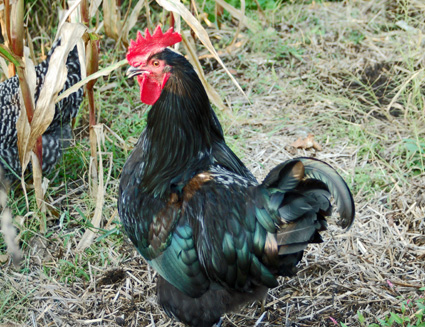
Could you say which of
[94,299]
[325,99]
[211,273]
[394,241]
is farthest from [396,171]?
[94,299]

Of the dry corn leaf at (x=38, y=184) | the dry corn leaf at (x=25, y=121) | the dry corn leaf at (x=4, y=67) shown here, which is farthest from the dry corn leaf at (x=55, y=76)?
the dry corn leaf at (x=4, y=67)

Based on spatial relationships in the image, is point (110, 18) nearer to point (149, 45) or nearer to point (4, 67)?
point (4, 67)

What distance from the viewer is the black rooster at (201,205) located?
7.68ft

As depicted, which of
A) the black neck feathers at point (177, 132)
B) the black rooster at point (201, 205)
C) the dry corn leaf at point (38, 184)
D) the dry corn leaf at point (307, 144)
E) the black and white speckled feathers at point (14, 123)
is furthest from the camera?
the dry corn leaf at point (307, 144)

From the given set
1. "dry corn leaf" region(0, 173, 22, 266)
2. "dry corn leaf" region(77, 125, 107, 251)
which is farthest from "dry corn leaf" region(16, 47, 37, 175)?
"dry corn leaf" region(77, 125, 107, 251)

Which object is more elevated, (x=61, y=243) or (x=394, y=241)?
(x=394, y=241)

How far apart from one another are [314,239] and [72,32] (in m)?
1.81

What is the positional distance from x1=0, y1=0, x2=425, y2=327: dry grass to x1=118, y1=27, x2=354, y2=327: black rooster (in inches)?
25.2

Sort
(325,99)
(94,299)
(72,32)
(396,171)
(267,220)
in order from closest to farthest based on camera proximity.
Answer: (267,220) < (72,32) < (94,299) < (396,171) < (325,99)

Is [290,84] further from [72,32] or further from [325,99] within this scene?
[72,32]

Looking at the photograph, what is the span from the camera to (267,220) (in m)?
2.41

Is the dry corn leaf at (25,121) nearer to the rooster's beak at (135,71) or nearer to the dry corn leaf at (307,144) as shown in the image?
the rooster's beak at (135,71)

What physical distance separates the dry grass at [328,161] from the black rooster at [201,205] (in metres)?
0.64

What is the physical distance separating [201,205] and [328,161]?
1827mm
